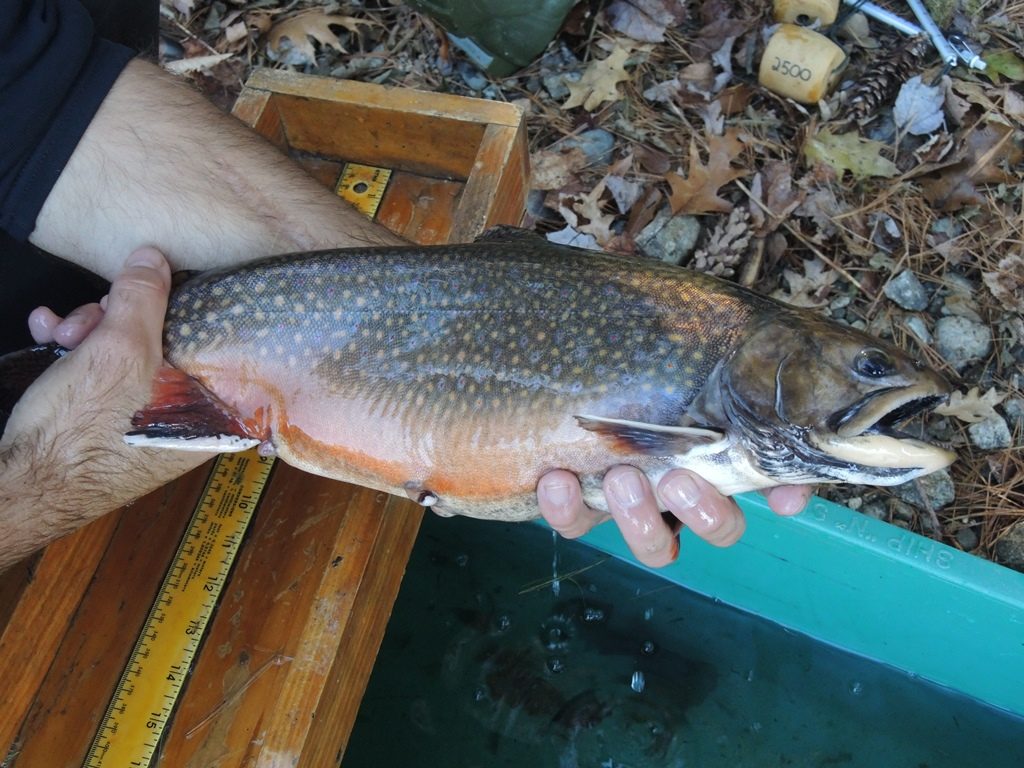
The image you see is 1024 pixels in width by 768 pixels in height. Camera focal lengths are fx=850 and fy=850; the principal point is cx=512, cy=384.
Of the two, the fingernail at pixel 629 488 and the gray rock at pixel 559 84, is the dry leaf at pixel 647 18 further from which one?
the fingernail at pixel 629 488

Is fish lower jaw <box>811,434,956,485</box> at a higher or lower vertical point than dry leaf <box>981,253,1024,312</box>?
higher

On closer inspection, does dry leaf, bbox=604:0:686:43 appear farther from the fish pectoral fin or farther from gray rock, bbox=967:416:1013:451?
the fish pectoral fin

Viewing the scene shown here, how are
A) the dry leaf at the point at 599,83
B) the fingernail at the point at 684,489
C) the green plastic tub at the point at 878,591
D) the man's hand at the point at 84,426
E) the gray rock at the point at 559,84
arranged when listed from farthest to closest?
the gray rock at the point at 559,84 → the dry leaf at the point at 599,83 → the green plastic tub at the point at 878,591 → the man's hand at the point at 84,426 → the fingernail at the point at 684,489

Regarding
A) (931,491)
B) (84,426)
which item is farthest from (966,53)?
(84,426)

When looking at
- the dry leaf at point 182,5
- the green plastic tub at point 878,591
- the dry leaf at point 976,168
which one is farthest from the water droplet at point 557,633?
the dry leaf at point 182,5

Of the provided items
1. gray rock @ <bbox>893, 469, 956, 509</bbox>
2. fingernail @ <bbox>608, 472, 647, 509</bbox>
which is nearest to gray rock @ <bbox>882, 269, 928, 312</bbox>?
gray rock @ <bbox>893, 469, 956, 509</bbox>

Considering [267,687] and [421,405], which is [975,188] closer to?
[421,405]

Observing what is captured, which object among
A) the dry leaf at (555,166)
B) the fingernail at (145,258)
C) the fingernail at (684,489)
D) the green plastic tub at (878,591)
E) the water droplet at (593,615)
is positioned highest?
the fingernail at (145,258)
